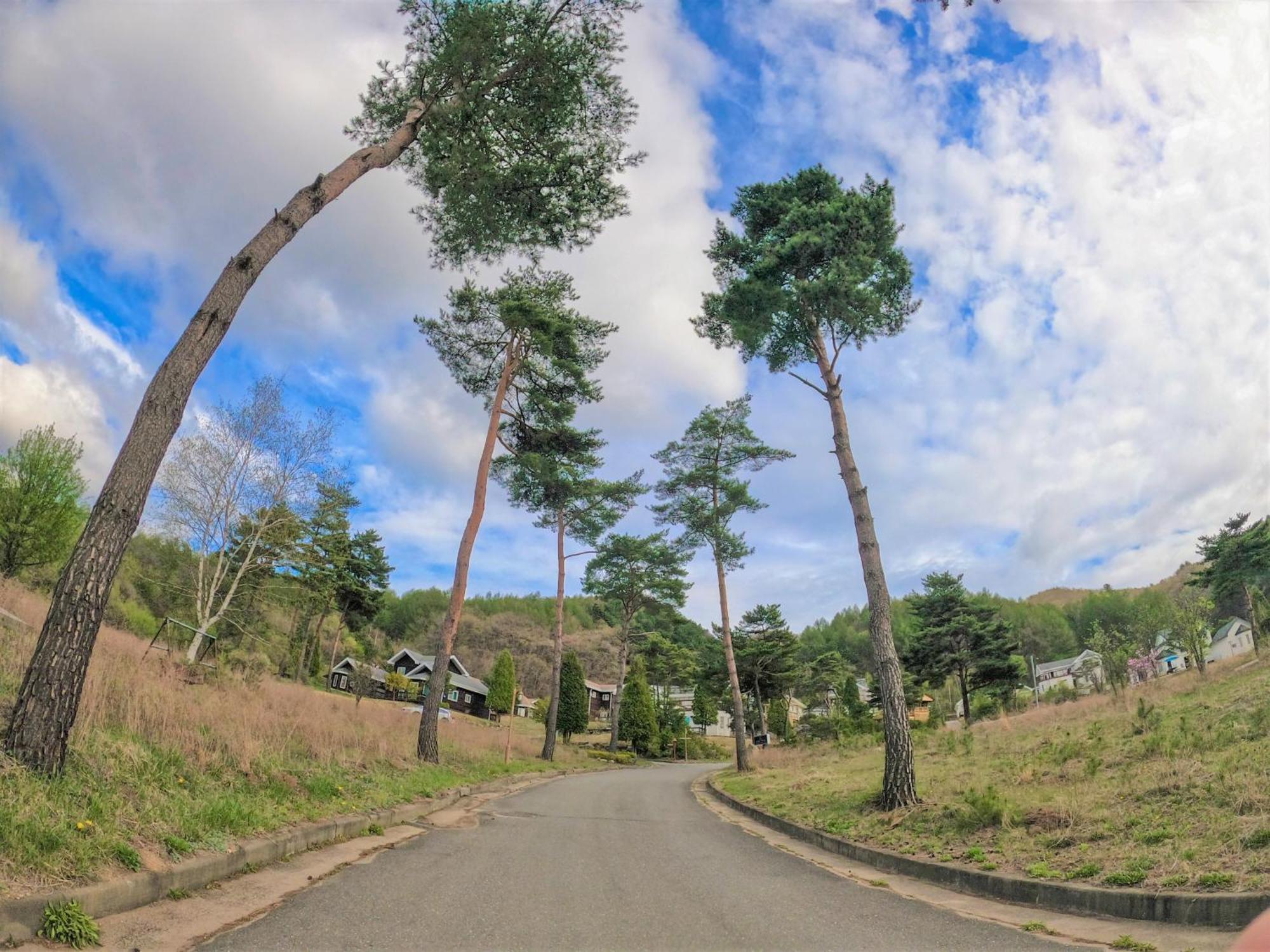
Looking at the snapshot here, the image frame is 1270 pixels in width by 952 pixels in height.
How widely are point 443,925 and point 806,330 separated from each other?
11.4 metres

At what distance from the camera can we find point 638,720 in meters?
43.7

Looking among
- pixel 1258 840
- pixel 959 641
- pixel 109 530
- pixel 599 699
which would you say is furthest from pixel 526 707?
pixel 1258 840

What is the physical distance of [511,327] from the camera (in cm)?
1900

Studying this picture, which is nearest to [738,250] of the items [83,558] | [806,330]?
[806,330]

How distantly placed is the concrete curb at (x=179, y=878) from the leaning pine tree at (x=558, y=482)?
510 inches

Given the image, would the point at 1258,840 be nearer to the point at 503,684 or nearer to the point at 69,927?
the point at 69,927

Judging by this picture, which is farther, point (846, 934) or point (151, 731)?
point (151, 731)

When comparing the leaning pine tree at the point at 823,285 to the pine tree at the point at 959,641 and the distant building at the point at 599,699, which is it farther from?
the distant building at the point at 599,699

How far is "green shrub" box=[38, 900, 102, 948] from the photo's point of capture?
11.0 feet

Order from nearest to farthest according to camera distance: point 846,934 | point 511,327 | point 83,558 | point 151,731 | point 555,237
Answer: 1. point 846,934
2. point 83,558
3. point 151,731
4. point 555,237
5. point 511,327

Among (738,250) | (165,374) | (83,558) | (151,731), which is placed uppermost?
(738,250)

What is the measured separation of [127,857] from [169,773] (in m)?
1.97

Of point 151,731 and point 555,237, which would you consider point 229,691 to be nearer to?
point 151,731

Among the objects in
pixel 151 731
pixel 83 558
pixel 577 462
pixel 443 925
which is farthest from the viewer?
pixel 577 462
